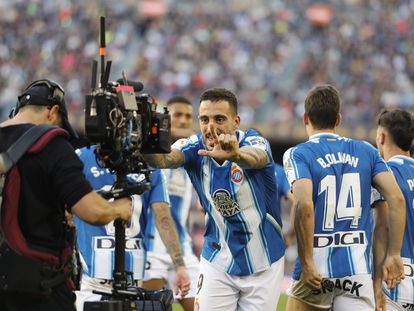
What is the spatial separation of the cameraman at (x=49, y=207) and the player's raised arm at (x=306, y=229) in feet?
4.48

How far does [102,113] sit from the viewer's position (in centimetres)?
563

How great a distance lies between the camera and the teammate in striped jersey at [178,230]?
1012 centimetres

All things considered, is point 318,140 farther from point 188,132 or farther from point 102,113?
point 188,132

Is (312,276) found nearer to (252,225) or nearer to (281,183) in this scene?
(252,225)

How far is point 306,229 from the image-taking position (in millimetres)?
6641

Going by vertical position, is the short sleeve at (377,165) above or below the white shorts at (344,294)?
above

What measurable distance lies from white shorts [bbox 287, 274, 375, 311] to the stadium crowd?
17.8 m

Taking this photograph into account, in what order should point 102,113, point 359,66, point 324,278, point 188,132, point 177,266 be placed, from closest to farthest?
1. point 102,113
2. point 324,278
3. point 177,266
4. point 188,132
5. point 359,66

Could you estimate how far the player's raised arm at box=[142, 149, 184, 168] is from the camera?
6.45 m

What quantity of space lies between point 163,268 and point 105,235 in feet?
6.86

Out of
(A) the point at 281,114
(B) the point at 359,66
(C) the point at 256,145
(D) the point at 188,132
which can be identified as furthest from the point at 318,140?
(B) the point at 359,66

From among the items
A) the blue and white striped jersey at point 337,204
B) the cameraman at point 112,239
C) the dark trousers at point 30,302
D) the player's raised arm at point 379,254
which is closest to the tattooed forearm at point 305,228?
the blue and white striped jersey at point 337,204

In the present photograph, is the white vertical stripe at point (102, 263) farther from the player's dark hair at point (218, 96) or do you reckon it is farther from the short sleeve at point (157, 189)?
the player's dark hair at point (218, 96)

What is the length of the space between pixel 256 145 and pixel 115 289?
5.26 ft
